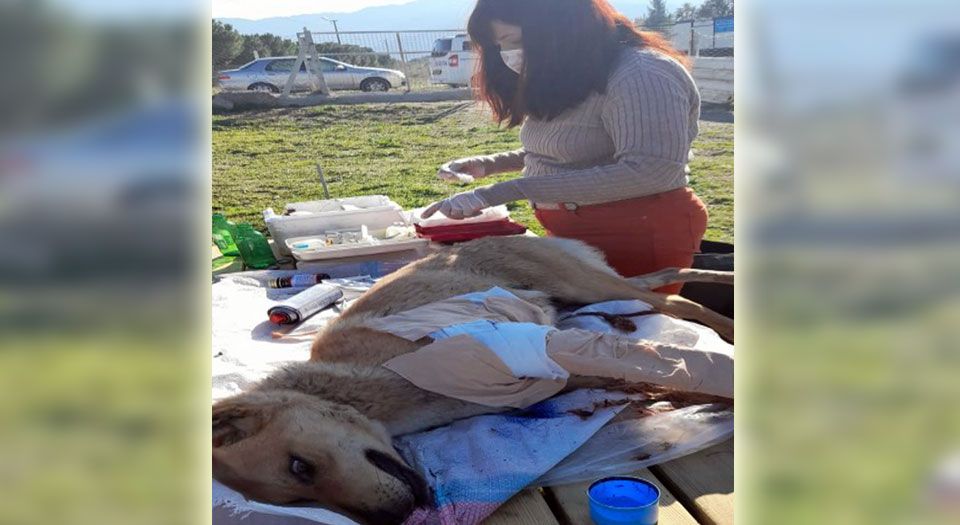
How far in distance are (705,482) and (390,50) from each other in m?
23.0

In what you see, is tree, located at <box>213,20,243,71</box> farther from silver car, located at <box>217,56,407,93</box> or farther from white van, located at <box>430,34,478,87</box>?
white van, located at <box>430,34,478,87</box>

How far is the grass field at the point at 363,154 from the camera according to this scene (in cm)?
984

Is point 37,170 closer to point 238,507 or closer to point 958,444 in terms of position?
point 958,444

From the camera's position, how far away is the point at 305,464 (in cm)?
260

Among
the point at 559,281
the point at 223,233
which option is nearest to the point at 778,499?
the point at 559,281

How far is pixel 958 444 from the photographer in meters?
0.52

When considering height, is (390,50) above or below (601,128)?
below

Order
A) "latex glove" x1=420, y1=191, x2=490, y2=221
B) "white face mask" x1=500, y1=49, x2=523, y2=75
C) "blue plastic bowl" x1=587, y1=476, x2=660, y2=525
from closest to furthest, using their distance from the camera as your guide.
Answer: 1. "blue plastic bowl" x1=587, y1=476, x2=660, y2=525
2. "latex glove" x1=420, y1=191, x2=490, y2=221
3. "white face mask" x1=500, y1=49, x2=523, y2=75

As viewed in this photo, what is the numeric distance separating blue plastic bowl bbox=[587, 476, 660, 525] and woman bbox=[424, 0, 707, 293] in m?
2.02

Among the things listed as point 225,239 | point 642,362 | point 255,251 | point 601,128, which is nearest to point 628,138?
point 601,128

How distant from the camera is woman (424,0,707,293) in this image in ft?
13.9

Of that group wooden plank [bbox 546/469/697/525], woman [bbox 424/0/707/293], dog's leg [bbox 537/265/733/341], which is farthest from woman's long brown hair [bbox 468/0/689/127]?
wooden plank [bbox 546/469/697/525]

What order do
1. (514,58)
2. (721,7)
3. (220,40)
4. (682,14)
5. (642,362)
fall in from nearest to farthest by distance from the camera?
(220,40)
(721,7)
(642,362)
(514,58)
(682,14)

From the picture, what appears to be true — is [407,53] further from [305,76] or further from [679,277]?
[679,277]
